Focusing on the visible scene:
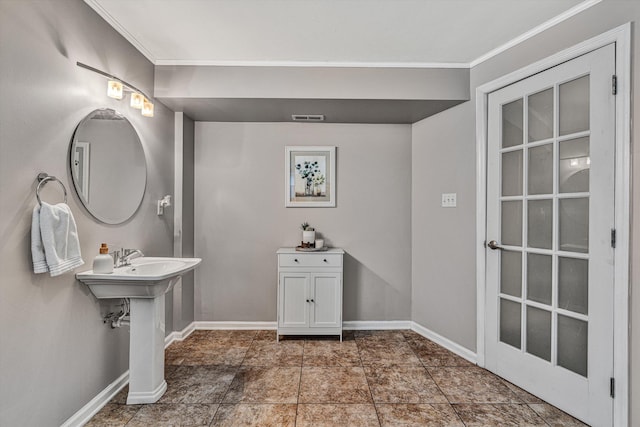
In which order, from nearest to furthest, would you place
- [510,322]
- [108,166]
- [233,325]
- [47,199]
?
[47,199] → [108,166] → [510,322] → [233,325]

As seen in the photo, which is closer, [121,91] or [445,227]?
[121,91]

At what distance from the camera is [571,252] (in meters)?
1.89

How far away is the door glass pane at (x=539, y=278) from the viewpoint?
2.02 metres

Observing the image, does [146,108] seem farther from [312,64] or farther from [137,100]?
[312,64]

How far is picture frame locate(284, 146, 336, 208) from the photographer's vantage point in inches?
126

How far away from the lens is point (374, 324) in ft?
10.6

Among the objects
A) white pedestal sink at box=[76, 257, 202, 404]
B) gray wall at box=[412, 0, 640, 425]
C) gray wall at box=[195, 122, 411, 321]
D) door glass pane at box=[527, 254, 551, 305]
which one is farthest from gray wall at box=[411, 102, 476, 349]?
white pedestal sink at box=[76, 257, 202, 404]

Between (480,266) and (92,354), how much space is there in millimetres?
2718

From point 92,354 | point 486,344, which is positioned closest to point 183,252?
point 92,354

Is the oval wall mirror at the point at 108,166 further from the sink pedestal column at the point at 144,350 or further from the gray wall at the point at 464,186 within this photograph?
the gray wall at the point at 464,186

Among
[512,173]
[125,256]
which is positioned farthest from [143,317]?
[512,173]

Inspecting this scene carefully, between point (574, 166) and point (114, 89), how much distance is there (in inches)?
111

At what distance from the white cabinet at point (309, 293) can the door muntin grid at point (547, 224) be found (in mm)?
1341

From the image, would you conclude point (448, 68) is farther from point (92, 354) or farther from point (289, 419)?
point (92, 354)
